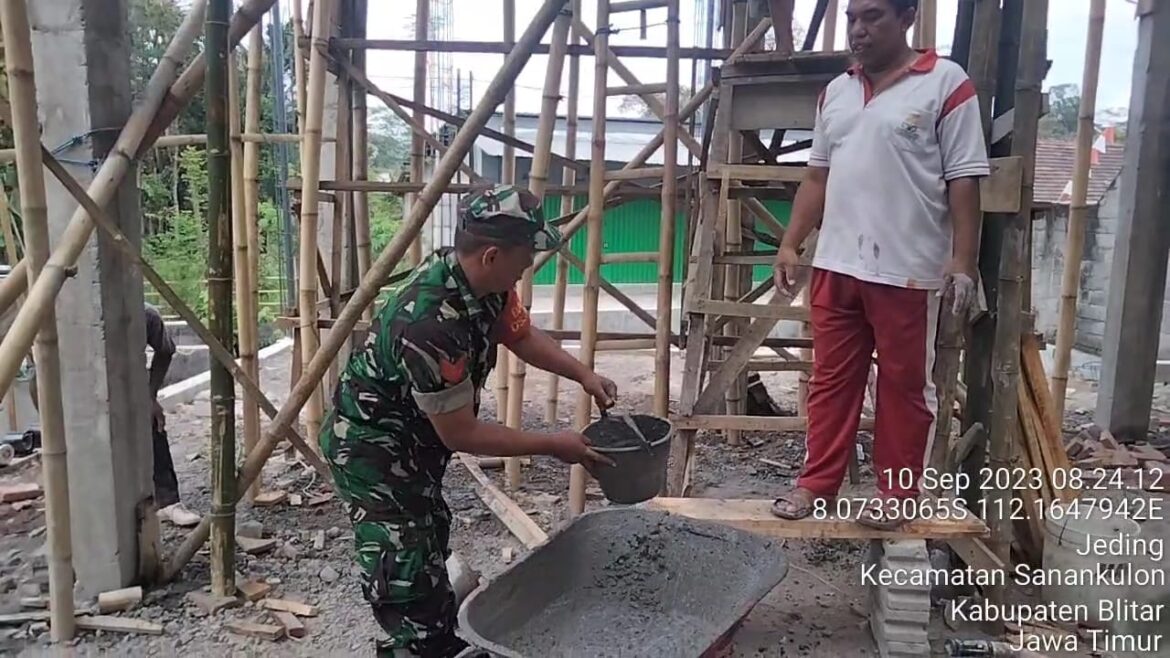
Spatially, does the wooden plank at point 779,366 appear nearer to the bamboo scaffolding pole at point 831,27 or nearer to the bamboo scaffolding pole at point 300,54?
the bamboo scaffolding pole at point 831,27

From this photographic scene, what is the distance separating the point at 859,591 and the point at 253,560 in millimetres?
2886

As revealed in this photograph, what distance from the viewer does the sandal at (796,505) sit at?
3020 millimetres

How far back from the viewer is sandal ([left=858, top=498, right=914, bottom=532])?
2.97 m

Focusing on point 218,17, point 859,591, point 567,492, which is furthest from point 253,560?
point 859,591

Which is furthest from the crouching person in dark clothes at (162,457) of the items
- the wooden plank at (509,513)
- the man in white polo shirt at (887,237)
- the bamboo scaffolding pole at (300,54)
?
the man in white polo shirt at (887,237)

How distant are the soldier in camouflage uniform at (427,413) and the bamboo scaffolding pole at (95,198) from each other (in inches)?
43.2

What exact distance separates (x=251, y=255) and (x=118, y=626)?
7.21 feet

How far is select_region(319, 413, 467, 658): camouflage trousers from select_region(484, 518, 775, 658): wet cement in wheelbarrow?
12.7 inches

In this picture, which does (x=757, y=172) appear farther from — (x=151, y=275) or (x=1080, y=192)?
(x=1080, y=192)

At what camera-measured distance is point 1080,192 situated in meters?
5.32

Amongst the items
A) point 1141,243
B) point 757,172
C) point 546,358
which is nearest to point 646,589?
point 546,358

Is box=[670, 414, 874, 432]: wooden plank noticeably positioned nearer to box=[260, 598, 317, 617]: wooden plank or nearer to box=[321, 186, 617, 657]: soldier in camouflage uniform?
box=[321, 186, 617, 657]: soldier in camouflage uniform

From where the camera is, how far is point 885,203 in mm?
2748

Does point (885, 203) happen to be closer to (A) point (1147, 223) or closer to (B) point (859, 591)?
(B) point (859, 591)
